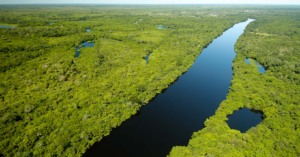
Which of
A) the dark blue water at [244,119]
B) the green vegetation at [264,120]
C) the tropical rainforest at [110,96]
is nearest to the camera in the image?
the green vegetation at [264,120]

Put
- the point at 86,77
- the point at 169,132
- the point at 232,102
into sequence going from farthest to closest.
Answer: the point at 86,77
the point at 232,102
the point at 169,132

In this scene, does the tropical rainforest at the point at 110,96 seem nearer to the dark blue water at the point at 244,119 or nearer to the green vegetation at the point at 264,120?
the green vegetation at the point at 264,120

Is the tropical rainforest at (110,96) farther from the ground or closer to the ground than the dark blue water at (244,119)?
farther from the ground

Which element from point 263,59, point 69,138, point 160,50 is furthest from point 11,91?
point 263,59

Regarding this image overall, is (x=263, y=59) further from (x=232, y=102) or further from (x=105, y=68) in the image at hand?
(x=105, y=68)

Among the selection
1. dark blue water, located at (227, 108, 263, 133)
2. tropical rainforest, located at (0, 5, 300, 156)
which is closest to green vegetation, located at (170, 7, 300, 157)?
tropical rainforest, located at (0, 5, 300, 156)

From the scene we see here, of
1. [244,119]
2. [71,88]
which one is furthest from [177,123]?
[71,88]

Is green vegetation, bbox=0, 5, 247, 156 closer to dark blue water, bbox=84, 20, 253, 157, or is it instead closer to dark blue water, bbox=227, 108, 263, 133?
dark blue water, bbox=84, 20, 253, 157

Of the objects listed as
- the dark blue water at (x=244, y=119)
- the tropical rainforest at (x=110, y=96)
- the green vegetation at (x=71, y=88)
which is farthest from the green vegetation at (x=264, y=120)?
the green vegetation at (x=71, y=88)
